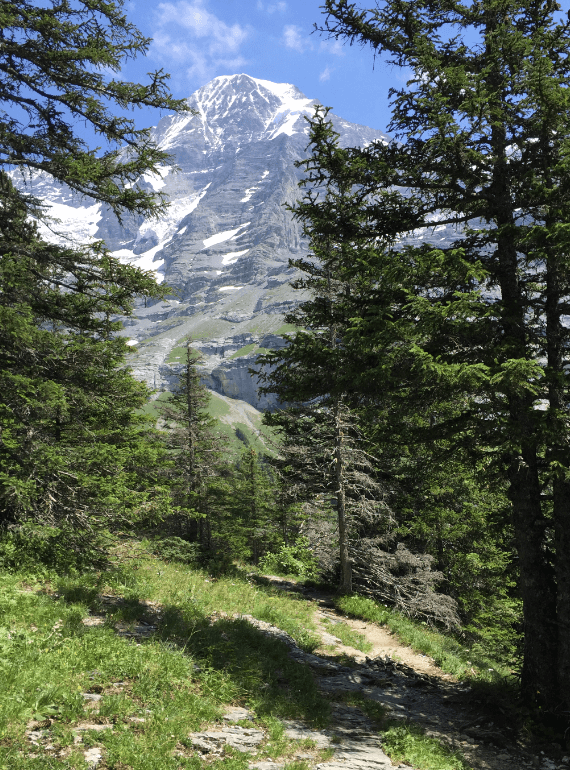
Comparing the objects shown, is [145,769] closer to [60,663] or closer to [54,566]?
[60,663]

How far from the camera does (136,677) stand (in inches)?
233

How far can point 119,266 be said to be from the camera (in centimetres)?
912

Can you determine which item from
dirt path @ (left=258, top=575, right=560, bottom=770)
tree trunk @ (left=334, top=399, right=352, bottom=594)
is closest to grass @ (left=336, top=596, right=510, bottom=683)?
dirt path @ (left=258, top=575, right=560, bottom=770)

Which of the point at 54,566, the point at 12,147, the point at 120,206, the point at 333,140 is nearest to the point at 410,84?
the point at 333,140

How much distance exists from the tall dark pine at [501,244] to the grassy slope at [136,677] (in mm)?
3292

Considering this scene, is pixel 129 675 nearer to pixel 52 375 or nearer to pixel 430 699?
pixel 430 699

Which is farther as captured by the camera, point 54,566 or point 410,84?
point 54,566

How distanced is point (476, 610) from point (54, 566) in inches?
672

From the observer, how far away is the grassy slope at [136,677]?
176 inches

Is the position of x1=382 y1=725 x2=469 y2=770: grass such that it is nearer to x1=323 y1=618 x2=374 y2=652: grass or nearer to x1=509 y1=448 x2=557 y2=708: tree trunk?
x1=509 y1=448 x2=557 y2=708: tree trunk

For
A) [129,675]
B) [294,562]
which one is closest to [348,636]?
[129,675]

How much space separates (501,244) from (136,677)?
880 cm

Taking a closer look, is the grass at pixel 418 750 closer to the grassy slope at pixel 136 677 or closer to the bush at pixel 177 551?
the grassy slope at pixel 136 677

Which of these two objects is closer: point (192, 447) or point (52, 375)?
point (52, 375)
